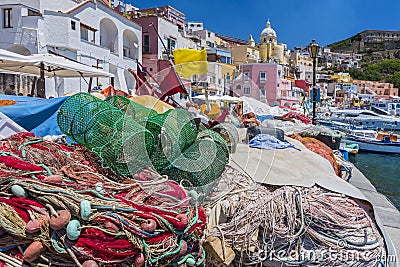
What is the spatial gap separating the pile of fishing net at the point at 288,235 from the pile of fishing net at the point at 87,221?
398 millimetres

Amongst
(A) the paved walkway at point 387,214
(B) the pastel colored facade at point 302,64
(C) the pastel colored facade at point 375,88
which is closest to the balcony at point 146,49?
(A) the paved walkway at point 387,214

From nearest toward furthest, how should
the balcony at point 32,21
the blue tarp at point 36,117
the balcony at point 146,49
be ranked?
the blue tarp at point 36,117
the balcony at point 32,21
the balcony at point 146,49

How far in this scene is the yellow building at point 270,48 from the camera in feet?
201

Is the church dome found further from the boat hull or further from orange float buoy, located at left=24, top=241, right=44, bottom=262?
orange float buoy, located at left=24, top=241, right=44, bottom=262

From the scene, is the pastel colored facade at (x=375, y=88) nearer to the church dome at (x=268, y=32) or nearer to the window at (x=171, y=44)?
the church dome at (x=268, y=32)

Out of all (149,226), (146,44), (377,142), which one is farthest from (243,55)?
(149,226)

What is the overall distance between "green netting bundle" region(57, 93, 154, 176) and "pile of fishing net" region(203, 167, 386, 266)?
31.9 inches

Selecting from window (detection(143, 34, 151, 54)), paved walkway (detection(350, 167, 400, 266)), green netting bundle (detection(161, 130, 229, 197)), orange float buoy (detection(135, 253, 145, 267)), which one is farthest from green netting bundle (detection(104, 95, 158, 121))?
window (detection(143, 34, 151, 54))

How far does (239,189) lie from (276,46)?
218 ft

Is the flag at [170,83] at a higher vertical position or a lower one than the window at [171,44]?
lower

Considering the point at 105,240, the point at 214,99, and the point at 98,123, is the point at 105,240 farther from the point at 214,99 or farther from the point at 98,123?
the point at 214,99

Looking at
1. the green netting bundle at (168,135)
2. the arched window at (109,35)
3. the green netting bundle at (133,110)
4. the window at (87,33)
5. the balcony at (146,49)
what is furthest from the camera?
the balcony at (146,49)

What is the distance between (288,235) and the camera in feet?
9.62

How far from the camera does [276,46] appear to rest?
65.7 meters
